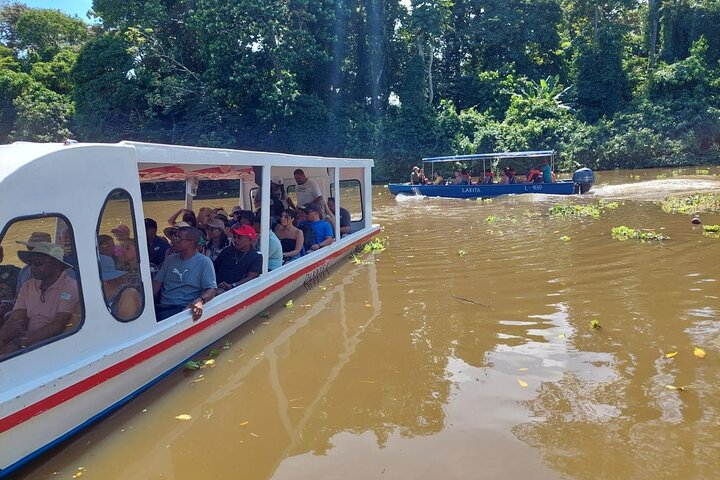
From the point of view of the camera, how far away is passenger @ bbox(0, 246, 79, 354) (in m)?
3.85

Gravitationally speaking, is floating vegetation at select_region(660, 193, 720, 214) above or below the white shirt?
below

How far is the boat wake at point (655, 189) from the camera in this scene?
19906mm

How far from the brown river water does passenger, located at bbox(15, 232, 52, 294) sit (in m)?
1.34

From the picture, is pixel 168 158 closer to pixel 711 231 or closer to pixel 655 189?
pixel 711 231

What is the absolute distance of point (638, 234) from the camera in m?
11.6

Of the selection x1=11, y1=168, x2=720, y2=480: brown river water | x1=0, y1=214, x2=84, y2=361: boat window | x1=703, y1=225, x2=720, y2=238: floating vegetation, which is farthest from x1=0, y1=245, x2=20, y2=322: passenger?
x1=703, y1=225, x2=720, y2=238: floating vegetation

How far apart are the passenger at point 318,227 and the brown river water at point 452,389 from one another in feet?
3.22

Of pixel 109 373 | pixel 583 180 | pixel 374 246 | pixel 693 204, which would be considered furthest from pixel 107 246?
pixel 583 180

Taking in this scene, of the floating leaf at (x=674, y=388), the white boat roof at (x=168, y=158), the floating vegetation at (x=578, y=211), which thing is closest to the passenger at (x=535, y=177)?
the floating vegetation at (x=578, y=211)

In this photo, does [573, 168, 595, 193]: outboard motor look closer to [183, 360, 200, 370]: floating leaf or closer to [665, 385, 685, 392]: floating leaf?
[665, 385, 685, 392]: floating leaf

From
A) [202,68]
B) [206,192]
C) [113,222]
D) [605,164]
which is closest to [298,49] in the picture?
[202,68]

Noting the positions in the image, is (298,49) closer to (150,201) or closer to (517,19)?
(150,201)

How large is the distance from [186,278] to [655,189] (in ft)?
68.4

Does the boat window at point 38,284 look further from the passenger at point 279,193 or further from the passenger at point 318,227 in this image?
the passenger at point 279,193
